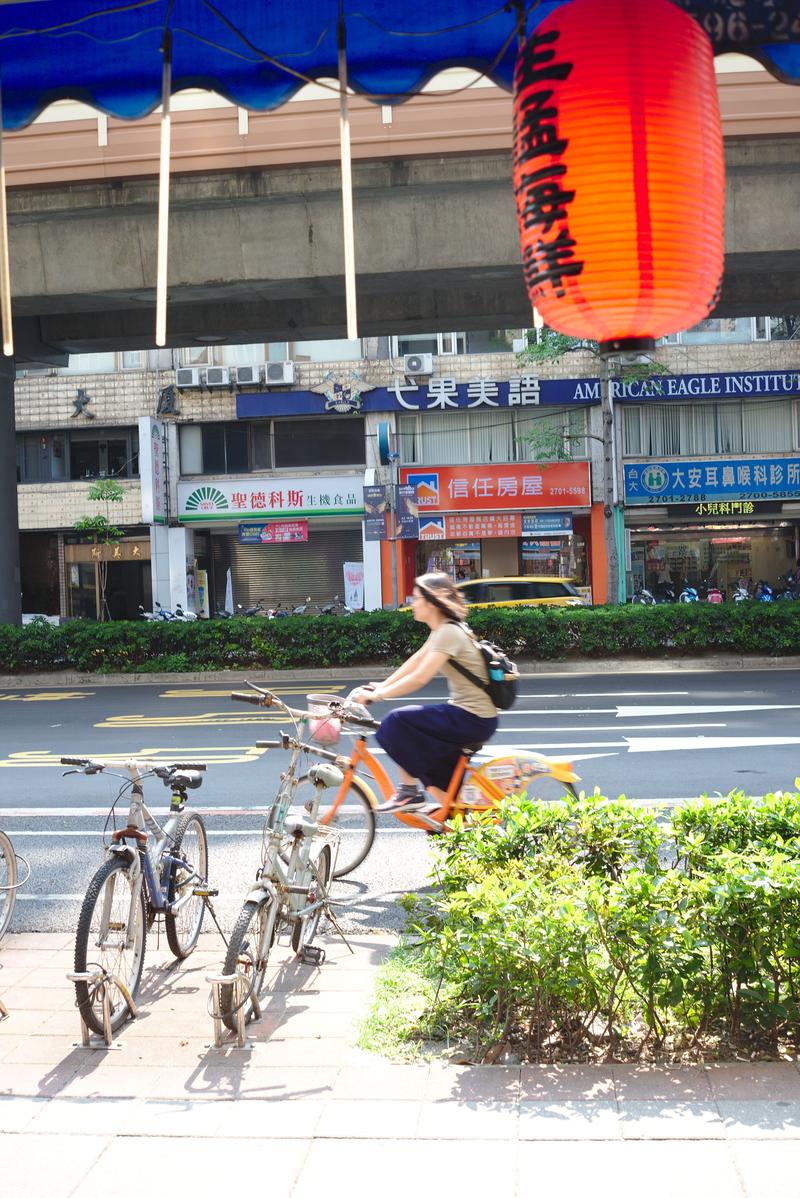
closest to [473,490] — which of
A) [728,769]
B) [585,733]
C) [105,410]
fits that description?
[105,410]

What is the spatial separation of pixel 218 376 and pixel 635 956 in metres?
29.6

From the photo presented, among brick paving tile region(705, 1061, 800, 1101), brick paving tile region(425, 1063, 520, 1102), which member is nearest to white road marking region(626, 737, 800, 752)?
brick paving tile region(705, 1061, 800, 1101)

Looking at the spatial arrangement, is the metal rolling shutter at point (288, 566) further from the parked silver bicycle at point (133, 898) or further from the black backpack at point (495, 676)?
the parked silver bicycle at point (133, 898)

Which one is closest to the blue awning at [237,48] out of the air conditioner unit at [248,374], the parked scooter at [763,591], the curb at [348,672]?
the curb at [348,672]

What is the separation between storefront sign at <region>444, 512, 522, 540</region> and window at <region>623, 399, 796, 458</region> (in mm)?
3868

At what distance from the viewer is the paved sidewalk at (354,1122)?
3289 mm

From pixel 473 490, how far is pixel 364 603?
14.8 ft

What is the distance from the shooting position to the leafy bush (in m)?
4.00

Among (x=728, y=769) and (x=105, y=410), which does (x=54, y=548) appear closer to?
(x=105, y=410)

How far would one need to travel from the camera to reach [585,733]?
1190cm

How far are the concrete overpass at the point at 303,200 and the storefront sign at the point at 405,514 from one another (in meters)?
14.7

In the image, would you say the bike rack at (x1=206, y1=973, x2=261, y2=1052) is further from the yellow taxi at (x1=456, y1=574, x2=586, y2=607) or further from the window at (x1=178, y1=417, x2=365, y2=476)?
the window at (x1=178, y1=417, x2=365, y2=476)

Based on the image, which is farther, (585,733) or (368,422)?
(368,422)

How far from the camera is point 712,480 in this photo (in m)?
30.7
